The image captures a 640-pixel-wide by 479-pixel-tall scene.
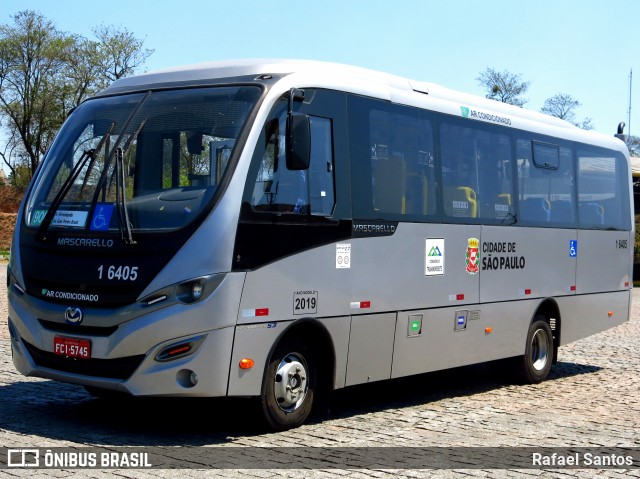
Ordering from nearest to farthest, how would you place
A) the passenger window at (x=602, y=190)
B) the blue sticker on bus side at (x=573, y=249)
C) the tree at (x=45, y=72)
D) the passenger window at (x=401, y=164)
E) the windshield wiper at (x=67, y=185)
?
the windshield wiper at (x=67, y=185)
the passenger window at (x=401, y=164)
the blue sticker on bus side at (x=573, y=249)
the passenger window at (x=602, y=190)
the tree at (x=45, y=72)

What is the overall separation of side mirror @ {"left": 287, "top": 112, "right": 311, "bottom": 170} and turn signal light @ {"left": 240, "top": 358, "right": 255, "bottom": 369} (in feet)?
5.32

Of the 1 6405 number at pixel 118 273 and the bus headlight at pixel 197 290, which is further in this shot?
the 1 6405 number at pixel 118 273

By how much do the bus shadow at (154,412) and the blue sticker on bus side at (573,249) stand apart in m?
2.53

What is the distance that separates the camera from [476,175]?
1241 cm

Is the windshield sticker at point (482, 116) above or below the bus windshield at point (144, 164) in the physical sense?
above

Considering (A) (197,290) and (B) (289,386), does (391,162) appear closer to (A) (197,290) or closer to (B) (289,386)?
(B) (289,386)

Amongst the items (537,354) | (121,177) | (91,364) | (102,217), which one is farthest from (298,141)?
(537,354)

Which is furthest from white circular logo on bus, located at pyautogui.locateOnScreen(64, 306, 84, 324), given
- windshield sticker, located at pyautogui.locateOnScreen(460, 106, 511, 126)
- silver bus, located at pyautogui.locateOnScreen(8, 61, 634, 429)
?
windshield sticker, located at pyautogui.locateOnScreen(460, 106, 511, 126)

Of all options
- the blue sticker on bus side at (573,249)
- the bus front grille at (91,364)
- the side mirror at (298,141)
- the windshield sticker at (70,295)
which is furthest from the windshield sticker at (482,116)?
the bus front grille at (91,364)

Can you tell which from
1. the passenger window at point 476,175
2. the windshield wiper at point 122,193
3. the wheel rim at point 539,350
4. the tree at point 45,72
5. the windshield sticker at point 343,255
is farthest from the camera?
the tree at point 45,72

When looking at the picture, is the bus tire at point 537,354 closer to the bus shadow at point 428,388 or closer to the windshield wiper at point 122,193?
the bus shadow at point 428,388

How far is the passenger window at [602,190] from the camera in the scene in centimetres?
1512

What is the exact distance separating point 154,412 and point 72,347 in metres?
1.55

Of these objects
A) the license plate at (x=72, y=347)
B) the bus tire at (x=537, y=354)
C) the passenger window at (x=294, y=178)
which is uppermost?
the passenger window at (x=294, y=178)
